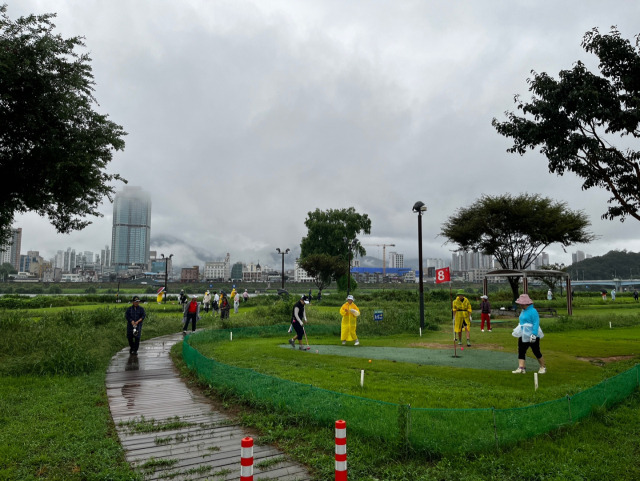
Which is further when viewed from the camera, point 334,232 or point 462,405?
point 334,232

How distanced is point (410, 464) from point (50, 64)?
16.2 m

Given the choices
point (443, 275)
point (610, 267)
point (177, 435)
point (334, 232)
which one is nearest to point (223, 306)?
point (443, 275)

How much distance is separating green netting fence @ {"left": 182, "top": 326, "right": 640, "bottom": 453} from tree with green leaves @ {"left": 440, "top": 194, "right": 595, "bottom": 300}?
110 ft

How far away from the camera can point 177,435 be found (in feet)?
20.2

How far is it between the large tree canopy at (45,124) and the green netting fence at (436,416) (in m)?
11.3

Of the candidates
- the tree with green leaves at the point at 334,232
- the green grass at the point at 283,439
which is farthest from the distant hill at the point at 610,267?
the green grass at the point at 283,439

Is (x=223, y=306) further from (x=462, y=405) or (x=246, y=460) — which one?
(x=246, y=460)

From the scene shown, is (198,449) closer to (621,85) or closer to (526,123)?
(526,123)

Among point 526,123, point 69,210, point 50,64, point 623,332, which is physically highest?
point 50,64

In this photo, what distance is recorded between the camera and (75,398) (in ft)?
26.6

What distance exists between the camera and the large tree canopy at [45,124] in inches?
530

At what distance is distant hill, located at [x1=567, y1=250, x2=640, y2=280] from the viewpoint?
130m

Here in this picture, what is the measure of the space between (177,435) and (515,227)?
38.6 m

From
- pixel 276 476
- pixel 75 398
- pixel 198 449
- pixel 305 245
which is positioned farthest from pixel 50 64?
pixel 305 245
